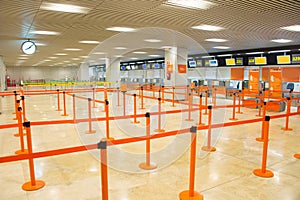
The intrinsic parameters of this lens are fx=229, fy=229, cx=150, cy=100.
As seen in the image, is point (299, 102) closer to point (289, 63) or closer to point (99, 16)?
point (289, 63)

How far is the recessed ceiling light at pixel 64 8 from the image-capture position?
5.02m

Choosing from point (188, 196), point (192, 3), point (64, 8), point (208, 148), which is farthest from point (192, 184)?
point (64, 8)

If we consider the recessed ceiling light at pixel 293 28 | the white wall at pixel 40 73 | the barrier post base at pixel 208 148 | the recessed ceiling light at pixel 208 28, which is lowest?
the barrier post base at pixel 208 148

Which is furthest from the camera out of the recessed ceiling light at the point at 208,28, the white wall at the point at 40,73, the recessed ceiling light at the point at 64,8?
the white wall at the point at 40,73

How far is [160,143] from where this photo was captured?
18.1ft

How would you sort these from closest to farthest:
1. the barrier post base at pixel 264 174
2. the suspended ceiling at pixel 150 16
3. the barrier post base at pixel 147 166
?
the barrier post base at pixel 264 174 → the barrier post base at pixel 147 166 → the suspended ceiling at pixel 150 16

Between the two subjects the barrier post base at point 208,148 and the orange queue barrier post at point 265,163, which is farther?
the barrier post base at point 208,148

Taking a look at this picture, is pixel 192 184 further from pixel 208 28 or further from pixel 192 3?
pixel 208 28

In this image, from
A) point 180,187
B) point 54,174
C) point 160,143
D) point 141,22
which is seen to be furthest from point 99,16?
point 180,187

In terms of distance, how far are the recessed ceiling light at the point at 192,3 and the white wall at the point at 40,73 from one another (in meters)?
38.3

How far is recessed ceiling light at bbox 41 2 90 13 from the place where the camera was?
502 centimetres

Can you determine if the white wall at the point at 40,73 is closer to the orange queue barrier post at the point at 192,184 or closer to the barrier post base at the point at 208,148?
the barrier post base at the point at 208,148

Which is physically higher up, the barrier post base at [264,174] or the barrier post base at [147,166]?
the barrier post base at [147,166]

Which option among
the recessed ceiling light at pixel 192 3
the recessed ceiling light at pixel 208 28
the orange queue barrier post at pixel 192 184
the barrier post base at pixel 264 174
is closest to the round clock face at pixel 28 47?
the recessed ceiling light at pixel 208 28
